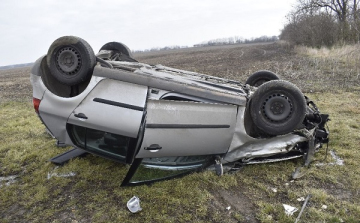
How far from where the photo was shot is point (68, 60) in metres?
3.13

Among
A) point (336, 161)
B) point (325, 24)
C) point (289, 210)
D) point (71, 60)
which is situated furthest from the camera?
point (325, 24)

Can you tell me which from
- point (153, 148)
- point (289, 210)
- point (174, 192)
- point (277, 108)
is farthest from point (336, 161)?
point (153, 148)

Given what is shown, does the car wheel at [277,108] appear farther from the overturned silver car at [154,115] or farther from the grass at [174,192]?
the grass at [174,192]

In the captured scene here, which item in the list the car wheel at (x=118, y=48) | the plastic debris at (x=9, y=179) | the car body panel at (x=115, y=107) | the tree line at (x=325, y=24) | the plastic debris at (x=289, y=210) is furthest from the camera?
the tree line at (x=325, y=24)

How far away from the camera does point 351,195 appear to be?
298cm

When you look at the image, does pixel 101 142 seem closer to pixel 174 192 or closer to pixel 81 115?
pixel 81 115

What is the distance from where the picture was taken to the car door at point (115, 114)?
2887 millimetres

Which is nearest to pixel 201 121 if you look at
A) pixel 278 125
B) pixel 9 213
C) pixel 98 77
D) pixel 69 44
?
pixel 278 125

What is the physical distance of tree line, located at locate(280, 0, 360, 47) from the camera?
1913cm

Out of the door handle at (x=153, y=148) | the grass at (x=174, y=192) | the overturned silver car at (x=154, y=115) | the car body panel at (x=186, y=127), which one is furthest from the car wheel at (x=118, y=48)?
the door handle at (x=153, y=148)

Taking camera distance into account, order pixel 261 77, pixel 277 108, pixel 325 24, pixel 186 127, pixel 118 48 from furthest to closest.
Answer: pixel 325 24 → pixel 261 77 → pixel 118 48 → pixel 277 108 → pixel 186 127

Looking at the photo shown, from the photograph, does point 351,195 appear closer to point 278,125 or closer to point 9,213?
point 278,125

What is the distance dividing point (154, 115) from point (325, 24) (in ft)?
78.1

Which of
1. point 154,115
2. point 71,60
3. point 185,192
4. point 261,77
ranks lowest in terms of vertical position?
point 185,192
